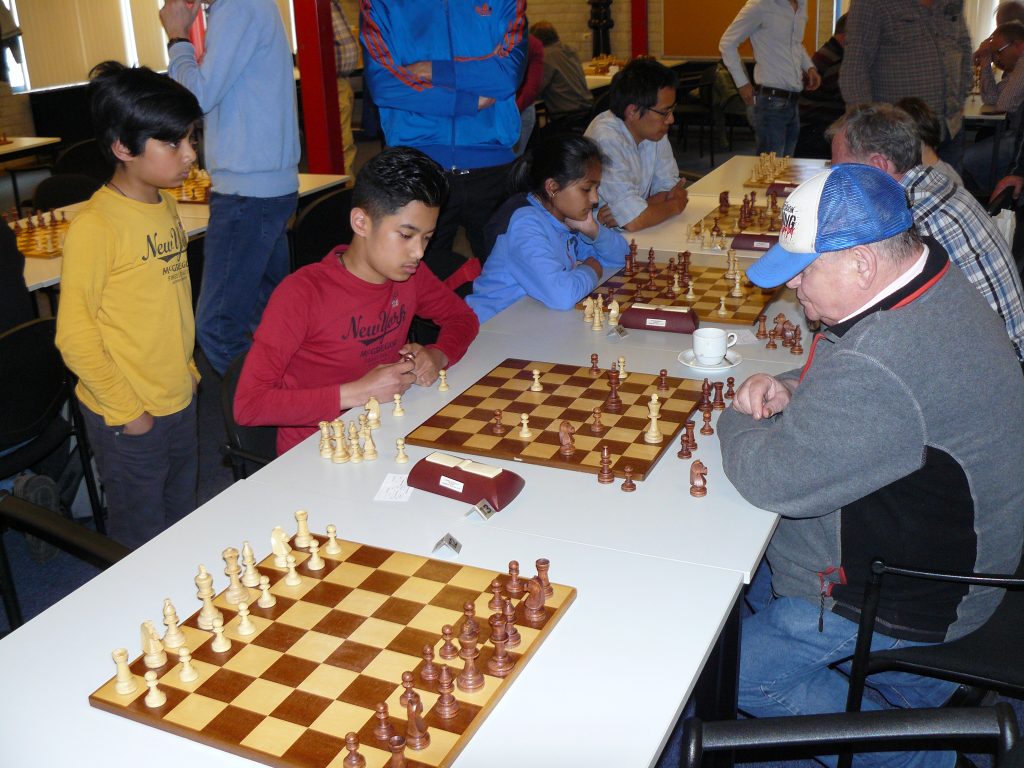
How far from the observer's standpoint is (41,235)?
3979mm

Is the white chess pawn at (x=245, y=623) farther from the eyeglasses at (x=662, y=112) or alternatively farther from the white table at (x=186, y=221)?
the eyeglasses at (x=662, y=112)

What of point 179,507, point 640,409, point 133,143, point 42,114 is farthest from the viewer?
point 42,114

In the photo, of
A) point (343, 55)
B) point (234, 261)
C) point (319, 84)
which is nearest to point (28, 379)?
point (234, 261)

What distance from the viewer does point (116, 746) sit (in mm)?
1297

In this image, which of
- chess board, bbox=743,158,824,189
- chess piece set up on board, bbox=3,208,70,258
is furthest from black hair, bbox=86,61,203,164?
chess board, bbox=743,158,824,189

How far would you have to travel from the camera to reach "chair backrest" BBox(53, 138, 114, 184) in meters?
6.08

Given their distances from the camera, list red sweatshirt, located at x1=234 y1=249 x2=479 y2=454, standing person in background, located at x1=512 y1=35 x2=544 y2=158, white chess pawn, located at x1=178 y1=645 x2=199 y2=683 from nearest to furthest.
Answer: white chess pawn, located at x1=178 y1=645 x2=199 y2=683, red sweatshirt, located at x1=234 y1=249 x2=479 y2=454, standing person in background, located at x1=512 y1=35 x2=544 y2=158

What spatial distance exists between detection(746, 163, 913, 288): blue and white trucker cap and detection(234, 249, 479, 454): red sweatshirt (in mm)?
1144

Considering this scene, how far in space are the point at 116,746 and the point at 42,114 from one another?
1043 centimetres

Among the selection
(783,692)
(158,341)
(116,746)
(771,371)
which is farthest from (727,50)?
(116,746)

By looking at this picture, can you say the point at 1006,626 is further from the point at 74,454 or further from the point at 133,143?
the point at 74,454

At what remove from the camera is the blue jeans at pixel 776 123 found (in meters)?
6.78

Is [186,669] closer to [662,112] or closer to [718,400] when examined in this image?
[718,400]

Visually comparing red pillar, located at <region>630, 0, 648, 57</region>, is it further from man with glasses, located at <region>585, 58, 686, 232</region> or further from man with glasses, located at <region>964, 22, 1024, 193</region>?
man with glasses, located at <region>585, 58, 686, 232</region>
